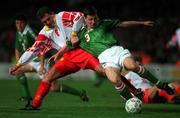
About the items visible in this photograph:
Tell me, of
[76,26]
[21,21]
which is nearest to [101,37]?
[76,26]

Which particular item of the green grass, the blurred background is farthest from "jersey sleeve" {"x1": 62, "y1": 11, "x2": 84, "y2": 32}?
the blurred background

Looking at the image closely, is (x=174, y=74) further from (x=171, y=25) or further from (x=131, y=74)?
(x=131, y=74)

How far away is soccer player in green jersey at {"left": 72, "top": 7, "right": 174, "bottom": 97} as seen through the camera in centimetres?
1187

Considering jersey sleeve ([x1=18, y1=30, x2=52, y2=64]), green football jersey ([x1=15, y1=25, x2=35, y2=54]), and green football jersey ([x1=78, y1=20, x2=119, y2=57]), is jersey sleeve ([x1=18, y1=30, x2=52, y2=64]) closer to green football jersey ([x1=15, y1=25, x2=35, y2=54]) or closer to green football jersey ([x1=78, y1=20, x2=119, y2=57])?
green football jersey ([x1=78, y1=20, x2=119, y2=57])

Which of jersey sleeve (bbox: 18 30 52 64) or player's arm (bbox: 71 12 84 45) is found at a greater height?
player's arm (bbox: 71 12 84 45)

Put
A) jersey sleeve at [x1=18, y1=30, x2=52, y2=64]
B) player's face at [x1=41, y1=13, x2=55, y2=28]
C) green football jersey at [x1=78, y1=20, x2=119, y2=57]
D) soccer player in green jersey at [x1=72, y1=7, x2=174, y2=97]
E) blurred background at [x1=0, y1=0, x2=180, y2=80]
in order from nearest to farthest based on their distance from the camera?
soccer player in green jersey at [x1=72, y1=7, x2=174, y2=97], green football jersey at [x1=78, y1=20, x2=119, y2=57], player's face at [x1=41, y1=13, x2=55, y2=28], jersey sleeve at [x1=18, y1=30, x2=52, y2=64], blurred background at [x1=0, y1=0, x2=180, y2=80]

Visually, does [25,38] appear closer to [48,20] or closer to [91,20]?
[48,20]

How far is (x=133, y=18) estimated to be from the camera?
28469 millimetres

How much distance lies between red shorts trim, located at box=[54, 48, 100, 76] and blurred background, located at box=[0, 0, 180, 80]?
46.5 feet

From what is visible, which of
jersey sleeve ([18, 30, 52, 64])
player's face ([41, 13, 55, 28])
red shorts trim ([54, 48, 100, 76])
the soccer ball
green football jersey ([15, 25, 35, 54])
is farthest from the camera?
green football jersey ([15, 25, 35, 54])

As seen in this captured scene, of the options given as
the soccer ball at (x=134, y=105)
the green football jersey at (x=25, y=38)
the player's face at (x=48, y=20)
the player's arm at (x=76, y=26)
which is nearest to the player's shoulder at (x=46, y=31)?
the player's face at (x=48, y=20)

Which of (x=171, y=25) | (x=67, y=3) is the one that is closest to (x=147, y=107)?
(x=171, y=25)

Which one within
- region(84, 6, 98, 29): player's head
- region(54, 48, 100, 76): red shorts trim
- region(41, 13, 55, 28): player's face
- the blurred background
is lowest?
the blurred background

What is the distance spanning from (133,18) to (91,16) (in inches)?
653
